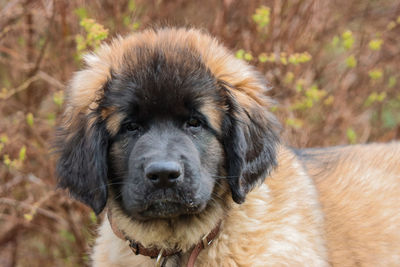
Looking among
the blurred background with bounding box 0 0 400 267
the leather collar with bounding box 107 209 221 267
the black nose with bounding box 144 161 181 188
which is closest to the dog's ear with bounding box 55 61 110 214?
the leather collar with bounding box 107 209 221 267

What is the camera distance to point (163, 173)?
253 cm

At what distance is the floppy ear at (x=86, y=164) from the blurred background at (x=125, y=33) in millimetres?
1332

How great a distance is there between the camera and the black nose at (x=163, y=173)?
8.29 feet

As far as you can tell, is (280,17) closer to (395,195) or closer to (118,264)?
(395,195)

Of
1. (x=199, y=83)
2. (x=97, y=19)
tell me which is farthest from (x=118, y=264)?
(x=97, y=19)

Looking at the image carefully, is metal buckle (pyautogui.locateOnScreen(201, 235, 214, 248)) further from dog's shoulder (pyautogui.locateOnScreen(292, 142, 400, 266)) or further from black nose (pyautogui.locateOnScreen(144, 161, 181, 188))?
dog's shoulder (pyautogui.locateOnScreen(292, 142, 400, 266))

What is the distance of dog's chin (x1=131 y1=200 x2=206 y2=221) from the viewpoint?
266cm

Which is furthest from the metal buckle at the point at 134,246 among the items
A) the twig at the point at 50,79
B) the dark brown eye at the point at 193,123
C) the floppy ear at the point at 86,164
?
the twig at the point at 50,79

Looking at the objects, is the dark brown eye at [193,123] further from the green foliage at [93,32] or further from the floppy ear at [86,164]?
the green foliage at [93,32]

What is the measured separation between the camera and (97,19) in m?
4.54

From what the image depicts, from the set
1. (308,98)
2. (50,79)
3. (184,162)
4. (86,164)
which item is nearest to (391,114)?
(308,98)

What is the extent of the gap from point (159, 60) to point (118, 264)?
3.61ft

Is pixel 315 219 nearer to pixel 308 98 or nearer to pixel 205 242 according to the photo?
pixel 205 242

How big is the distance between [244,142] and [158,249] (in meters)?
0.71
